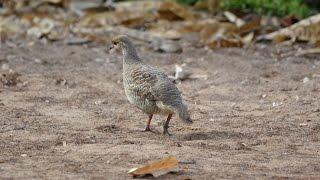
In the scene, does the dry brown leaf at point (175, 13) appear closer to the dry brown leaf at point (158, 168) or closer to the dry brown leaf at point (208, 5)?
the dry brown leaf at point (208, 5)

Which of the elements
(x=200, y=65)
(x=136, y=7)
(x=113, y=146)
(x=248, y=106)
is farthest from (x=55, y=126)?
(x=136, y=7)

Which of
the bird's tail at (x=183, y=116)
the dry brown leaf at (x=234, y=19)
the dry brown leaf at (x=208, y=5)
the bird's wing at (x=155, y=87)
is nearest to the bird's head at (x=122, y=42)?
the bird's wing at (x=155, y=87)

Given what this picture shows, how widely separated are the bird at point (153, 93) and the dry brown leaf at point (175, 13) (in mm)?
6685

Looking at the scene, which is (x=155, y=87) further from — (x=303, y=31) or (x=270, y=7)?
(x=270, y=7)

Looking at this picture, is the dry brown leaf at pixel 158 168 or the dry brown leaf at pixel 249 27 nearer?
the dry brown leaf at pixel 158 168

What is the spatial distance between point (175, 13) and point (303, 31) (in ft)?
8.51

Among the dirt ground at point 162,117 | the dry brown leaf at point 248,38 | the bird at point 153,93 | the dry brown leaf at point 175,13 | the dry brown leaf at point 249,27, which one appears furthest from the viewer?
the dry brown leaf at point 175,13

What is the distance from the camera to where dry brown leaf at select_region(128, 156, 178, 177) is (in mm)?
6363

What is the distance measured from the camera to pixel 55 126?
8.63m

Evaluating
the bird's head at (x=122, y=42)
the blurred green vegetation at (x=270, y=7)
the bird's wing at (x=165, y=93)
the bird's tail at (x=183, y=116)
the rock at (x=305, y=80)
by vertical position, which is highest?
the bird's head at (x=122, y=42)

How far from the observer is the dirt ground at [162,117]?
22.8ft

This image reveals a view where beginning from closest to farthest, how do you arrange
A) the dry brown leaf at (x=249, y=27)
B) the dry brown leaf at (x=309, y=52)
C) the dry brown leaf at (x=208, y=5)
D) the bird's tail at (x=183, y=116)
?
the bird's tail at (x=183, y=116)
the dry brown leaf at (x=309, y=52)
the dry brown leaf at (x=249, y=27)
the dry brown leaf at (x=208, y=5)

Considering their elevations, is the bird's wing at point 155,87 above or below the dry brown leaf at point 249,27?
above

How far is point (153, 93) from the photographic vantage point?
27.2 feet
